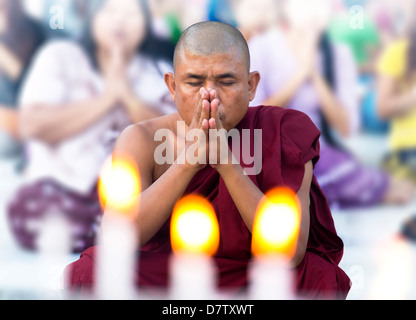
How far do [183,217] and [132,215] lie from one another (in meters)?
0.28

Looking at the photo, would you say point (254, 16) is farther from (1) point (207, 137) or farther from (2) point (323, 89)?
(1) point (207, 137)

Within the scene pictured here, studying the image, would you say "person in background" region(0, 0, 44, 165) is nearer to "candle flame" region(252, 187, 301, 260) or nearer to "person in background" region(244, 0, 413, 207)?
"person in background" region(244, 0, 413, 207)

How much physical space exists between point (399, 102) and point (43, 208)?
2731mm

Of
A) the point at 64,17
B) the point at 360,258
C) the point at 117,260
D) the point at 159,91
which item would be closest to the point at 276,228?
the point at 117,260

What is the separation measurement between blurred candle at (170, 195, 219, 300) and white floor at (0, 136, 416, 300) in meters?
1.51

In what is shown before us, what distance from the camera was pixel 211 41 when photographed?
2191mm

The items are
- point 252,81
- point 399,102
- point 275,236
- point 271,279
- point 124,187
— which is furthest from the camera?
point 399,102

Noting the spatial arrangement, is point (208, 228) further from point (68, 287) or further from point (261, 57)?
point (261, 57)

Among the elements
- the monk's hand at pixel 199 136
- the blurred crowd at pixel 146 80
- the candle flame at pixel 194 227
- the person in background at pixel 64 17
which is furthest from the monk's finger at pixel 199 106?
the person in background at pixel 64 17

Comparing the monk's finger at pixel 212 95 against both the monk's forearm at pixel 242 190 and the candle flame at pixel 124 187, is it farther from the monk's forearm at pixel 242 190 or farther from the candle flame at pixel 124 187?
the candle flame at pixel 124 187

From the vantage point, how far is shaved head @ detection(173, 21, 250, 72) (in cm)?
218

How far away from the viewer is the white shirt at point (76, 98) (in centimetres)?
438

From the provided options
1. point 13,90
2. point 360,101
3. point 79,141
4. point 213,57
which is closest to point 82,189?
point 79,141

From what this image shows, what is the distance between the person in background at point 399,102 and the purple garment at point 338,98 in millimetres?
174
